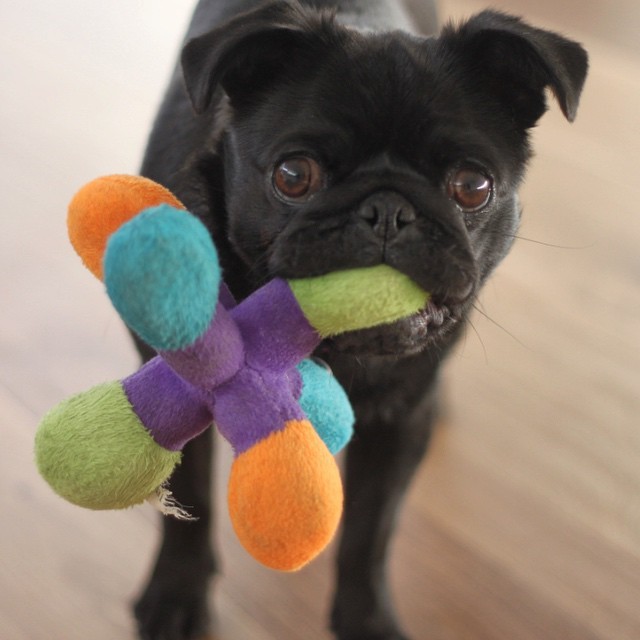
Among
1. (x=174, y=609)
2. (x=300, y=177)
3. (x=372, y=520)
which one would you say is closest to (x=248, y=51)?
(x=300, y=177)

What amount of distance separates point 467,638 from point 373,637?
15 centimetres

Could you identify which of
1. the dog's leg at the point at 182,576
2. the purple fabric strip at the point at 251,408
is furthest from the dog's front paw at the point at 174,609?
the purple fabric strip at the point at 251,408

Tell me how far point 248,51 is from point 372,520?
704 millimetres

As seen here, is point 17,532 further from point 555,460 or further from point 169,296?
point 555,460

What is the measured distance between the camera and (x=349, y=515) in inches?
53.8

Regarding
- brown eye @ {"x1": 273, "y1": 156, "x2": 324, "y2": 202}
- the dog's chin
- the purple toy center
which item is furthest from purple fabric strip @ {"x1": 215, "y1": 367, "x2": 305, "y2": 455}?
brown eye @ {"x1": 273, "y1": 156, "x2": 324, "y2": 202}

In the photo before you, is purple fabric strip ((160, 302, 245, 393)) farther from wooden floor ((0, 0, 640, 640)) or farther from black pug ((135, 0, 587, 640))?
wooden floor ((0, 0, 640, 640))

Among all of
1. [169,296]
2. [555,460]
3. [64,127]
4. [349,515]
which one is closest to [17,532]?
[349,515]

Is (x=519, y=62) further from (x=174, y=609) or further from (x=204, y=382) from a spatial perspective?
(x=174, y=609)

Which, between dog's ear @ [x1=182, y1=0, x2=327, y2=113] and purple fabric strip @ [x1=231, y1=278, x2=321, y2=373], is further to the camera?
dog's ear @ [x1=182, y1=0, x2=327, y2=113]

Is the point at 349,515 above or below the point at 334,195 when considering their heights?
below

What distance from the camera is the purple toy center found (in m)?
0.83

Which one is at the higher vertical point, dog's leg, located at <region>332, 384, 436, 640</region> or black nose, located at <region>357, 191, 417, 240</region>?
black nose, located at <region>357, 191, 417, 240</region>

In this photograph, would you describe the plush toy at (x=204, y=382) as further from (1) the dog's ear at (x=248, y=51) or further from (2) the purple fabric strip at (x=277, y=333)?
(1) the dog's ear at (x=248, y=51)
